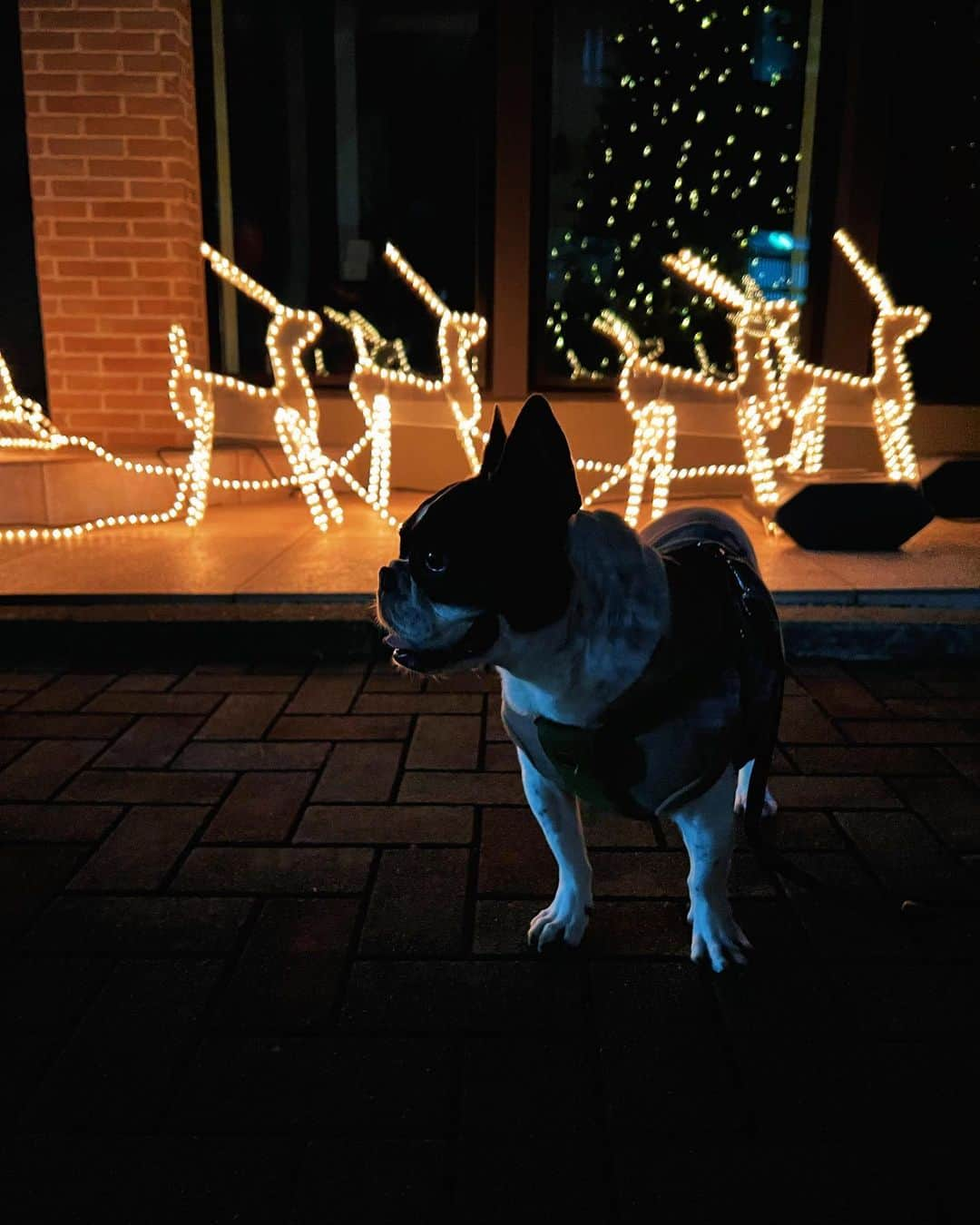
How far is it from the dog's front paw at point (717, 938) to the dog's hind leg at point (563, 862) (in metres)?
0.24

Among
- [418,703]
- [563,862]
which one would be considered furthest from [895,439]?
[563,862]

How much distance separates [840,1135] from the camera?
1.53 metres

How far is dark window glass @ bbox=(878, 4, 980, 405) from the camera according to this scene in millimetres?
6379

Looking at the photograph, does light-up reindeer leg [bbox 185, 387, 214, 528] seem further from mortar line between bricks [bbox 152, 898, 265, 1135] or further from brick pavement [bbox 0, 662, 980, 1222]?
mortar line between bricks [bbox 152, 898, 265, 1135]

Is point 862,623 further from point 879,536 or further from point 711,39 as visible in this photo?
point 711,39

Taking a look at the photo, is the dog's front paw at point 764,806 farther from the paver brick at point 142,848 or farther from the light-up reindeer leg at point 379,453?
the light-up reindeer leg at point 379,453

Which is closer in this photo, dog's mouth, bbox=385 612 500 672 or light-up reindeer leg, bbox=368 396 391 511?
dog's mouth, bbox=385 612 500 672

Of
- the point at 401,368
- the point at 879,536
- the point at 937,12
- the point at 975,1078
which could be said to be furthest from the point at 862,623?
the point at 937,12

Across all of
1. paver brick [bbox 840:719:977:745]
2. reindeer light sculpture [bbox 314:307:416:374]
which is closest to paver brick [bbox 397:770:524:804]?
paver brick [bbox 840:719:977:745]

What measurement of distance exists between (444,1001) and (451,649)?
0.78 meters

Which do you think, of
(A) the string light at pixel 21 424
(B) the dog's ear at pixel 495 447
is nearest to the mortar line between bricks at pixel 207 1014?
(B) the dog's ear at pixel 495 447

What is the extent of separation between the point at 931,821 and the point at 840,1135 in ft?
4.06

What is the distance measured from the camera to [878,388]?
17.7 ft

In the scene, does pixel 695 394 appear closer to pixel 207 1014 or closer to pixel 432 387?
pixel 432 387
